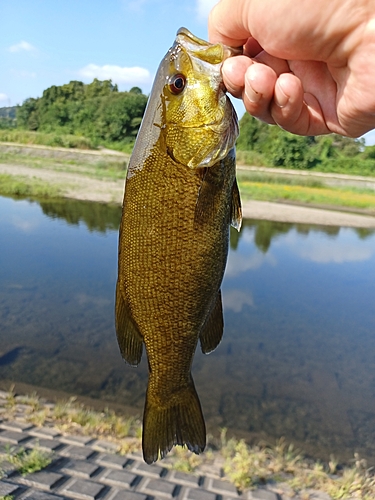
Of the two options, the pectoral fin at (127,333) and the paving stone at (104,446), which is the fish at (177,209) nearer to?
the pectoral fin at (127,333)

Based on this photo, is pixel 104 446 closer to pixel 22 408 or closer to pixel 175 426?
pixel 22 408

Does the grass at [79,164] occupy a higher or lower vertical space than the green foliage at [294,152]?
lower

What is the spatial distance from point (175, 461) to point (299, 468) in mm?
1517

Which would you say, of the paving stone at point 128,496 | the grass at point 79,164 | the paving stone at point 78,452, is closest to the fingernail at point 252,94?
the paving stone at point 128,496

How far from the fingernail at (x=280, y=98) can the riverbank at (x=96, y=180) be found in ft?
63.1

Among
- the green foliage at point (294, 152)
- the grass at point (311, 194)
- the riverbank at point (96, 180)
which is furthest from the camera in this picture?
A: the green foliage at point (294, 152)

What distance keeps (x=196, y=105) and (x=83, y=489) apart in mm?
3937

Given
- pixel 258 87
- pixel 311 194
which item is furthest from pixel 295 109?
pixel 311 194

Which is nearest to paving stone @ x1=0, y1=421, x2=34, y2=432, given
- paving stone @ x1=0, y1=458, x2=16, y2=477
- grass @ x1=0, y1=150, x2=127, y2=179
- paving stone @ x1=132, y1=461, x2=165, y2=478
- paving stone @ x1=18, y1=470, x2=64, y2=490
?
paving stone @ x1=0, y1=458, x2=16, y2=477

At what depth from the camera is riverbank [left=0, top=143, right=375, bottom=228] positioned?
21.9m

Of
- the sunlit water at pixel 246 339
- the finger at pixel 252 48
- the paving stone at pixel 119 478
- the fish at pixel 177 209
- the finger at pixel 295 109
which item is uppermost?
the finger at pixel 252 48

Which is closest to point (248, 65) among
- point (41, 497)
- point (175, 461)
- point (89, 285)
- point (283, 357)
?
point (41, 497)

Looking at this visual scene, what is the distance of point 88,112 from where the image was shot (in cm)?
4716

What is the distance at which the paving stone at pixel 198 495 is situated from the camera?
4.18m
